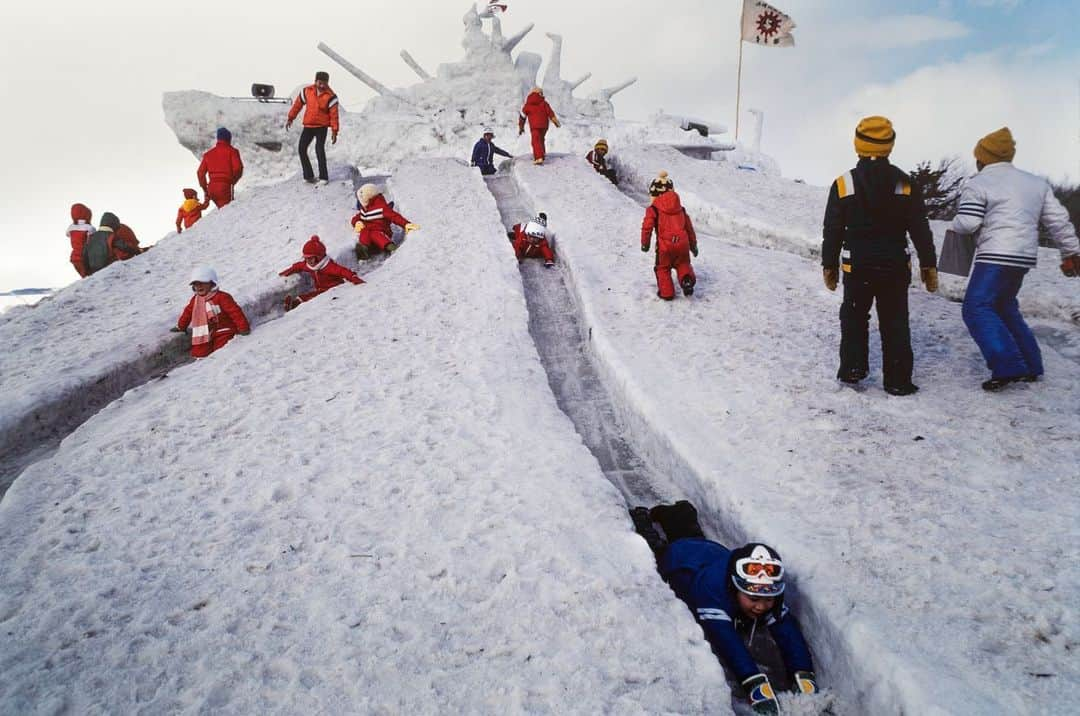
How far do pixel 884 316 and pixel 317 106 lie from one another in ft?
37.3

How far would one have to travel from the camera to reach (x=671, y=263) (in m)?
7.51

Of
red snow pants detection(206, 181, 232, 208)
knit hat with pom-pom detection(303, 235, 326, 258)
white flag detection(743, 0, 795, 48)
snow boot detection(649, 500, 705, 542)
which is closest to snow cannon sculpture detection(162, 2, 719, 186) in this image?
white flag detection(743, 0, 795, 48)

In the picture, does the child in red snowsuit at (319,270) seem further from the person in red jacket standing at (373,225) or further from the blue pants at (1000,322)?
the blue pants at (1000,322)

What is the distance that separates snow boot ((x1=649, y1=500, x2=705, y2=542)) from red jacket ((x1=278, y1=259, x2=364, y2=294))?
566 cm

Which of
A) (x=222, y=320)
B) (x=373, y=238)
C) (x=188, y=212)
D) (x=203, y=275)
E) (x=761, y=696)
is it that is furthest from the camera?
(x=188, y=212)

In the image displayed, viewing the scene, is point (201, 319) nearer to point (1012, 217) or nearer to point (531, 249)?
point (531, 249)

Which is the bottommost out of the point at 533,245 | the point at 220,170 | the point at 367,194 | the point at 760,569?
the point at 760,569

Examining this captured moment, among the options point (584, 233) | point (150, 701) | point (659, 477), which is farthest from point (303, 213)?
point (150, 701)

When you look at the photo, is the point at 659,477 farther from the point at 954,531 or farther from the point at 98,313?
the point at 98,313

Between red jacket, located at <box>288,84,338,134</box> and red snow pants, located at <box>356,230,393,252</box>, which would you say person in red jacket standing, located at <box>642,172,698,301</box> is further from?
red jacket, located at <box>288,84,338,134</box>

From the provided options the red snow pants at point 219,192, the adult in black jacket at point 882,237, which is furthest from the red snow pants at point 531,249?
the red snow pants at point 219,192

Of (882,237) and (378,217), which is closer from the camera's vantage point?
(882,237)

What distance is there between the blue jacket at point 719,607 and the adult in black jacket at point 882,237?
2.47 m

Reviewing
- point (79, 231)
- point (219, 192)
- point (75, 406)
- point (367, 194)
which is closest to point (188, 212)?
point (219, 192)
